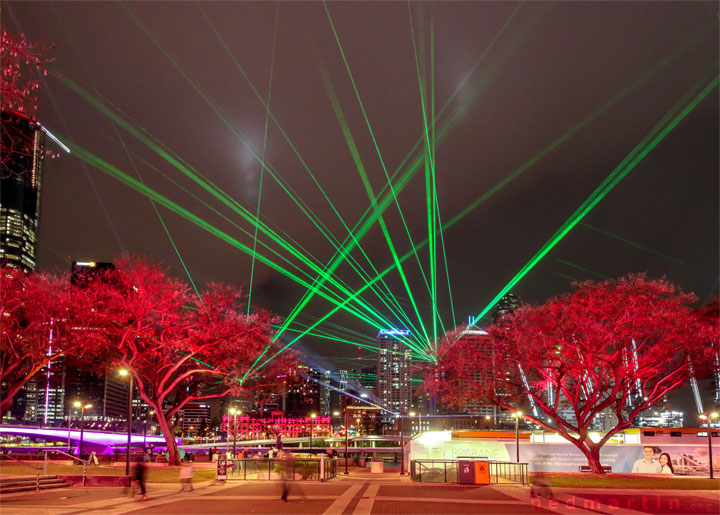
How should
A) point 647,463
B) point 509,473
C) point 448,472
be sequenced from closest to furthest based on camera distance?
point 448,472
point 509,473
point 647,463

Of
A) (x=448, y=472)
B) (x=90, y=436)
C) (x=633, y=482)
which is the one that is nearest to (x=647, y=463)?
(x=633, y=482)

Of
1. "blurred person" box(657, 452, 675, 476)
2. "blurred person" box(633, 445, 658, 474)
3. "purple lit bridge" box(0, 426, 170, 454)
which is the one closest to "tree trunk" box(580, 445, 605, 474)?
"blurred person" box(633, 445, 658, 474)

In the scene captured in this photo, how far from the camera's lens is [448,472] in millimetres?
29453

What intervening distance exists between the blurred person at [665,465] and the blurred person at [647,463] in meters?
0.34

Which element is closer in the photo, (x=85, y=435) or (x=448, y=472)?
(x=448, y=472)

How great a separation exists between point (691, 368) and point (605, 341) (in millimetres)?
5888

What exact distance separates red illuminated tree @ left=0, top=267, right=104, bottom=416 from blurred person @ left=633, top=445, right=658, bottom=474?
2930 centimetres

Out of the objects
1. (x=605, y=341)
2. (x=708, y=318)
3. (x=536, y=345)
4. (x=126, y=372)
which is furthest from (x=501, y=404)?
(x=126, y=372)

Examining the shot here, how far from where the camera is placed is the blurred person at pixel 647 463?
33.6 metres

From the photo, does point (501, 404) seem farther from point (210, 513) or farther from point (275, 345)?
point (210, 513)

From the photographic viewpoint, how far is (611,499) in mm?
22219

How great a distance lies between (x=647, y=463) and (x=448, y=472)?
39.9ft

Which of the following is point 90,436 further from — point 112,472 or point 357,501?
point 357,501

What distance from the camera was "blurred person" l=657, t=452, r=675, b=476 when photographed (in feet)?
108
